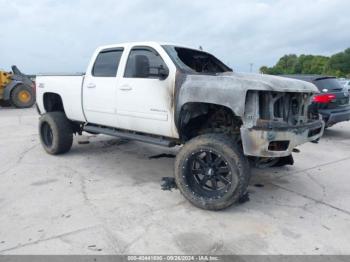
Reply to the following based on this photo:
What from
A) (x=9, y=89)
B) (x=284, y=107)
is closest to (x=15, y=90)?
(x=9, y=89)

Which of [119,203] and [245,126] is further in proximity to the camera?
[119,203]

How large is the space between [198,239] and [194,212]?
644 mm

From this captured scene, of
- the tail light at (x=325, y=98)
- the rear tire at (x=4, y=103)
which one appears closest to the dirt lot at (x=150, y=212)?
the tail light at (x=325, y=98)

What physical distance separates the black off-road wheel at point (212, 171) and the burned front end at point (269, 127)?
0.76ft

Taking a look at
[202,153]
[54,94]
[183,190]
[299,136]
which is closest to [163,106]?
[202,153]

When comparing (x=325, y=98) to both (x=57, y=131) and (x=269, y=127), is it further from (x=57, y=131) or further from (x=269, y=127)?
(x=57, y=131)

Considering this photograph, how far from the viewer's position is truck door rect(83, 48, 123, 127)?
531cm

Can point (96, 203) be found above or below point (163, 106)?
below

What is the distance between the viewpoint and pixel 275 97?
3938 millimetres

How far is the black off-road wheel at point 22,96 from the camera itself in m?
15.9

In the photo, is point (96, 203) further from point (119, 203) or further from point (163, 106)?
point (163, 106)

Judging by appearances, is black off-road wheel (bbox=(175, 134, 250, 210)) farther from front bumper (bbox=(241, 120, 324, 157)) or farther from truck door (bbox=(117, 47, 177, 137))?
truck door (bbox=(117, 47, 177, 137))

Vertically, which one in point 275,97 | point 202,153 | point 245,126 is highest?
point 275,97

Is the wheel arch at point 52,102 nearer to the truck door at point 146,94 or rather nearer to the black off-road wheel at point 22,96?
the truck door at point 146,94
